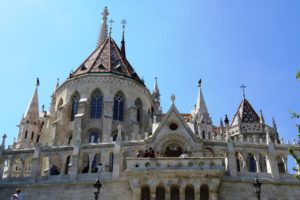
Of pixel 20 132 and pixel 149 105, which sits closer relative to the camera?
pixel 149 105

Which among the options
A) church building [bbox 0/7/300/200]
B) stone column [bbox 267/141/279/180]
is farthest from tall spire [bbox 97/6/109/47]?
stone column [bbox 267/141/279/180]

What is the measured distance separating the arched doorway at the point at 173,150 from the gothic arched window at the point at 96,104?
9390 mm

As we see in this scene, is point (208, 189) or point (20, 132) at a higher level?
point (20, 132)

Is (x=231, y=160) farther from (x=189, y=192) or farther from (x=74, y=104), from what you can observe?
(x=74, y=104)

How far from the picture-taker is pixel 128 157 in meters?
25.7

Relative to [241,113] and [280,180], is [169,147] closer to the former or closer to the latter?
[280,180]

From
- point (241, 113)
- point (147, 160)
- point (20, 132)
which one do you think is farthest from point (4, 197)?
point (241, 113)

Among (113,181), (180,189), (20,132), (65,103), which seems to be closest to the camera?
(180,189)

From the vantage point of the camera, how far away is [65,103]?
35906 mm

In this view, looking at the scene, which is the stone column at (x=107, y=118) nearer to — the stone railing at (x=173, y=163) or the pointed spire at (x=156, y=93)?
the stone railing at (x=173, y=163)

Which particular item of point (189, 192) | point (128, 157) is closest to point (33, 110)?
point (128, 157)

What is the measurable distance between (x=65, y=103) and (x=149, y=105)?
7.99 m

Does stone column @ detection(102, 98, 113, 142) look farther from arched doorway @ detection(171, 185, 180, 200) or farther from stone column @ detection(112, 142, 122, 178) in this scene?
arched doorway @ detection(171, 185, 180, 200)

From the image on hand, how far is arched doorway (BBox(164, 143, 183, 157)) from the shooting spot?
89.9 ft
